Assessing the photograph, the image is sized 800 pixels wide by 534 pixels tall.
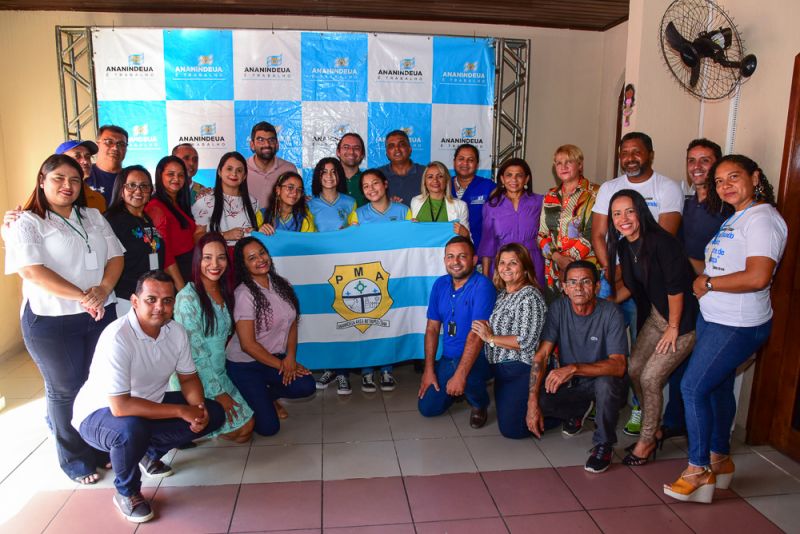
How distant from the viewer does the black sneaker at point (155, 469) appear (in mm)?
2994

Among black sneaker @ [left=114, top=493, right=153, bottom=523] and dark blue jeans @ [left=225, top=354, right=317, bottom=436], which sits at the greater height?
dark blue jeans @ [left=225, top=354, right=317, bottom=436]

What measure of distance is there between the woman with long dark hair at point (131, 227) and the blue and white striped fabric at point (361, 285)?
0.77 m

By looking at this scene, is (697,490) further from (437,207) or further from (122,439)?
(122,439)

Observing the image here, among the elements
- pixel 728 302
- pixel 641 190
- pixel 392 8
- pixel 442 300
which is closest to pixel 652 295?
pixel 728 302

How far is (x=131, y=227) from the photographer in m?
3.31

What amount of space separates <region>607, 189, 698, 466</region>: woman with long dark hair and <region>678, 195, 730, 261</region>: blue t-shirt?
35cm

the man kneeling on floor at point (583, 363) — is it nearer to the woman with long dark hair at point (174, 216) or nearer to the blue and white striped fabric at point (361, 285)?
the blue and white striped fabric at point (361, 285)

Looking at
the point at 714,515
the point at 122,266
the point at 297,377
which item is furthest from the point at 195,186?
the point at 714,515

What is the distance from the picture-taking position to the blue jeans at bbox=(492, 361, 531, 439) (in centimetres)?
340

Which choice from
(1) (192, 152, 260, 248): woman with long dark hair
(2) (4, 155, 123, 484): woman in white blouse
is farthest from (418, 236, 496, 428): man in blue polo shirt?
(2) (4, 155, 123, 484): woman in white blouse

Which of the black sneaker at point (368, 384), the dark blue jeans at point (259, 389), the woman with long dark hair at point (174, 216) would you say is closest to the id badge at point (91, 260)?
the woman with long dark hair at point (174, 216)

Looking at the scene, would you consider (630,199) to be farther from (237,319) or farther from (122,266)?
(122,266)

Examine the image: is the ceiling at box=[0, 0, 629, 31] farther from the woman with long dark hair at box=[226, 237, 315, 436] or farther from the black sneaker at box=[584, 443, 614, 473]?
the black sneaker at box=[584, 443, 614, 473]

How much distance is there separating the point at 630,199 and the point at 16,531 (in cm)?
326
